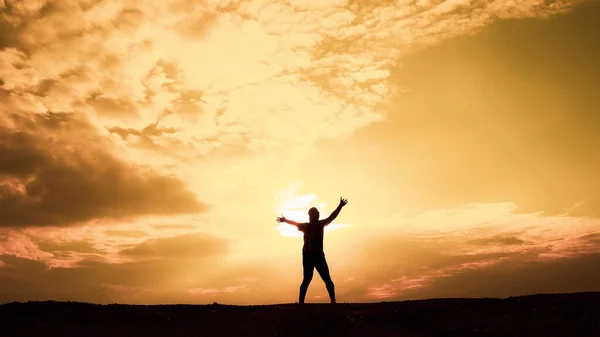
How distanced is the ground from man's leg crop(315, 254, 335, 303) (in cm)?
47

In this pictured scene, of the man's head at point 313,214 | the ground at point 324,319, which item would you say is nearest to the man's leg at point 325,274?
the ground at point 324,319

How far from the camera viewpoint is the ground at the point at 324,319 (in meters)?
11.0

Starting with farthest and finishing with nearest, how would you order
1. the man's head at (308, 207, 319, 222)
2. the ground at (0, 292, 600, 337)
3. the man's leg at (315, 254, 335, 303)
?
1. the man's head at (308, 207, 319, 222)
2. the man's leg at (315, 254, 335, 303)
3. the ground at (0, 292, 600, 337)

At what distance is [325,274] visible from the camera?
13742 millimetres

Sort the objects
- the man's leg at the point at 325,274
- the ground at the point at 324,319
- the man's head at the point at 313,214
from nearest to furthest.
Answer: the ground at the point at 324,319, the man's leg at the point at 325,274, the man's head at the point at 313,214

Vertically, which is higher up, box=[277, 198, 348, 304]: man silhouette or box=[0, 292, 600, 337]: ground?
box=[277, 198, 348, 304]: man silhouette

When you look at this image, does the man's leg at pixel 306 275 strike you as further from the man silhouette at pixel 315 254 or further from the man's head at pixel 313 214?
the man's head at pixel 313 214

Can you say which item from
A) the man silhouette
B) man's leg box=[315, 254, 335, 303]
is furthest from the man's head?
man's leg box=[315, 254, 335, 303]

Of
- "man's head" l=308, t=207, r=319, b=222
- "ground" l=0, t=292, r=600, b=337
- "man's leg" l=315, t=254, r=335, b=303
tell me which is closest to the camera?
"ground" l=0, t=292, r=600, b=337

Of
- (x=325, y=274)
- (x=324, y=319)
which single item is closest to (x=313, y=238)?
(x=325, y=274)

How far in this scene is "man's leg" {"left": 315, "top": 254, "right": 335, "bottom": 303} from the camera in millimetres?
13734

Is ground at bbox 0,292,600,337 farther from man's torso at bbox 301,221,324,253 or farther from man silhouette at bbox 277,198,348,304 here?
man's torso at bbox 301,221,324,253

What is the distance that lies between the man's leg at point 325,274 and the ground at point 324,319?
0.47 meters

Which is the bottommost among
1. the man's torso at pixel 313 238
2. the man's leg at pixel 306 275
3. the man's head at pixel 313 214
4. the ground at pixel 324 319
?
the ground at pixel 324 319
